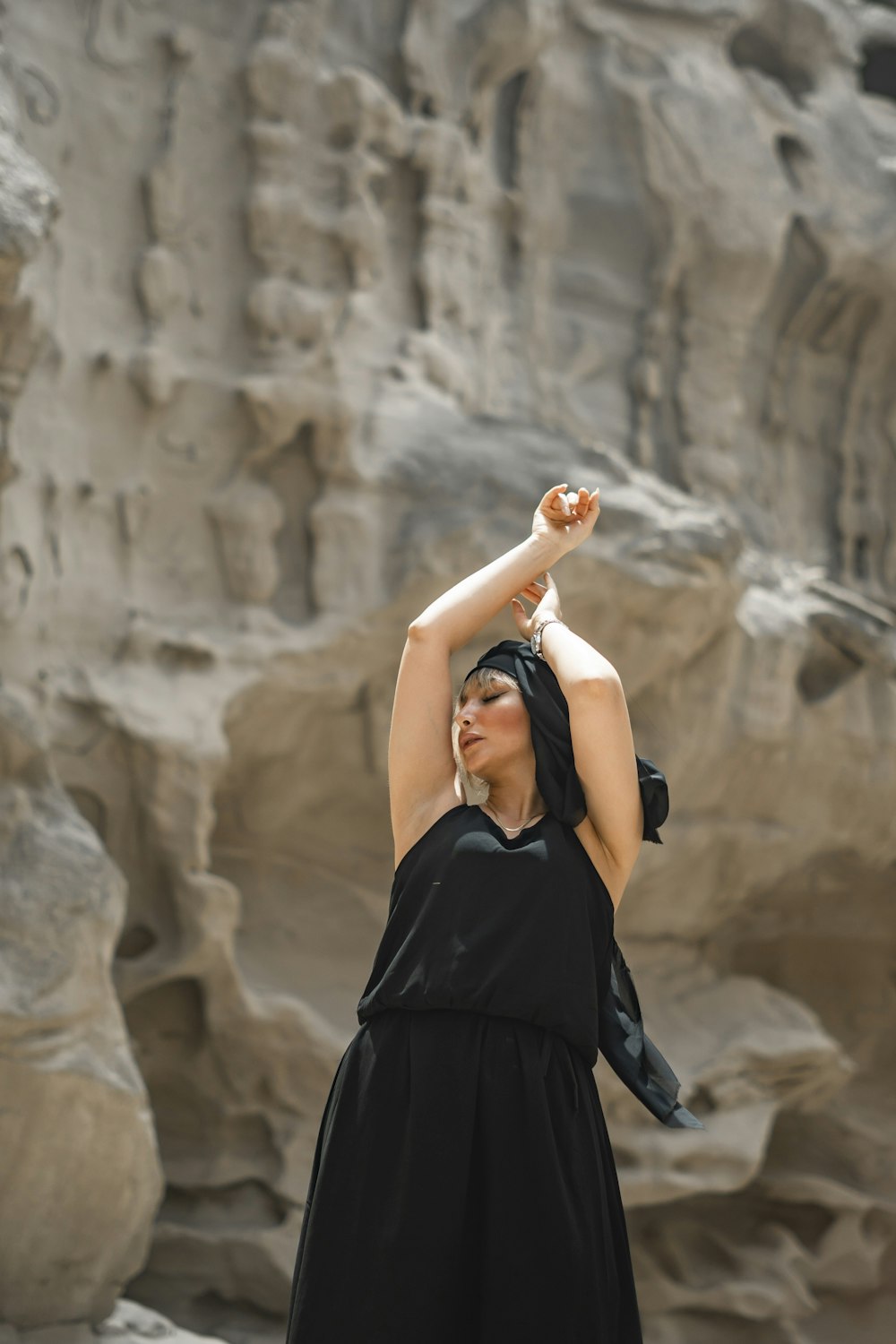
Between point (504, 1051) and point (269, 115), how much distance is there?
16.3ft

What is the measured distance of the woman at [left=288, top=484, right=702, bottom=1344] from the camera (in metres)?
2.02

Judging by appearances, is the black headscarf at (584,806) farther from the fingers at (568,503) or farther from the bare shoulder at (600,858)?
the fingers at (568,503)

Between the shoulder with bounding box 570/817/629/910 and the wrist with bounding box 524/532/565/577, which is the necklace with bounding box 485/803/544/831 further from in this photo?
the wrist with bounding box 524/532/565/577

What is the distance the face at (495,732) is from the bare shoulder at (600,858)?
129 mm

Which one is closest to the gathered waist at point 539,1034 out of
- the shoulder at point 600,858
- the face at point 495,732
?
the shoulder at point 600,858

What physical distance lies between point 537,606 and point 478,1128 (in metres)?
0.87

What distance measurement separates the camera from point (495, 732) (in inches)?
90.5

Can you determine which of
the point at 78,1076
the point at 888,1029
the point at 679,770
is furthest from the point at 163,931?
the point at 888,1029

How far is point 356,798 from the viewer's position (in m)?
6.20

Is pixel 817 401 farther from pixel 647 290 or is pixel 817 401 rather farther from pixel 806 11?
pixel 806 11

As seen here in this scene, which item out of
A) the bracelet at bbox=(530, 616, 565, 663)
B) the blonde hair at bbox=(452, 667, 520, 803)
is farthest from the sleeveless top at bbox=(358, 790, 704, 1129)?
the bracelet at bbox=(530, 616, 565, 663)

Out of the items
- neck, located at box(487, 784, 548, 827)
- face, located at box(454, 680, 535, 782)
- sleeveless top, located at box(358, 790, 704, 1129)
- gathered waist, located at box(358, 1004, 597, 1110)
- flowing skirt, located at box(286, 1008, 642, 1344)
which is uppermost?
face, located at box(454, 680, 535, 782)

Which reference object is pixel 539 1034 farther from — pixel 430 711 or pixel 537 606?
pixel 537 606

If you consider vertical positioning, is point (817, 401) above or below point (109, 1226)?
above
